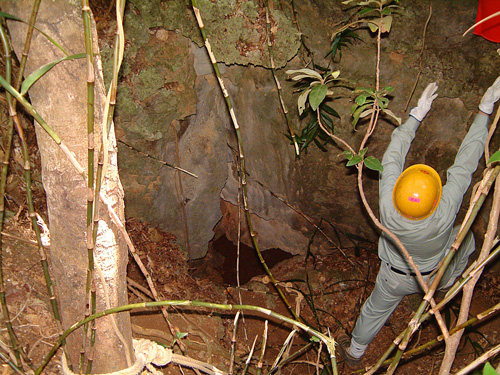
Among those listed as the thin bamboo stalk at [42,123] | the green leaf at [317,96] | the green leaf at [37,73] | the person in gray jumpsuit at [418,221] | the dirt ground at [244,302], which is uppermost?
the green leaf at [37,73]

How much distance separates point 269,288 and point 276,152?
5.39ft

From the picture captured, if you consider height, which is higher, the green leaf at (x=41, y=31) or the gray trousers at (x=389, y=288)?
the green leaf at (x=41, y=31)

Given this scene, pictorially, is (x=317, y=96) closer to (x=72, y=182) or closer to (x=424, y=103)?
(x=72, y=182)

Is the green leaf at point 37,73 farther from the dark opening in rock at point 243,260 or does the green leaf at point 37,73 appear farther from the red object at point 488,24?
the dark opening in rock at point 243,260

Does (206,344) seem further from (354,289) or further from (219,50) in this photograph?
(219,50)

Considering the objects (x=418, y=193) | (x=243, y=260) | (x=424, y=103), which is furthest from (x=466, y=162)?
(x=243, y=260)

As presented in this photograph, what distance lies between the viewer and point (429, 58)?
3.08m

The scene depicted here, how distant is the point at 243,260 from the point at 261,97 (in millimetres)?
2521

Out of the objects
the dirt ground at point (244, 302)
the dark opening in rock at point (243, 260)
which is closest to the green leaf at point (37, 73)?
the dirt ground at point (244, 302)

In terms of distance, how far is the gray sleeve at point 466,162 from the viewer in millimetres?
2469

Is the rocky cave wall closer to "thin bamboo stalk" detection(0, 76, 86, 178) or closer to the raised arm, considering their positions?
the raised arm

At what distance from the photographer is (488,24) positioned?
265 cm

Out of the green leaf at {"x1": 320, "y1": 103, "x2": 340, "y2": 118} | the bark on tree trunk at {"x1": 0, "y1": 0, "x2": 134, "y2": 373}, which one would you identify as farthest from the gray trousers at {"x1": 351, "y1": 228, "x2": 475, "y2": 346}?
the bark on tree trunk at {"x1": 0, "y1": 0, "x2": 134, "y2": 373}

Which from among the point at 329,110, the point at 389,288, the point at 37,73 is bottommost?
the point at 389,288
